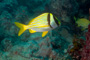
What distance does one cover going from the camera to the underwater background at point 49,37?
12.6ft

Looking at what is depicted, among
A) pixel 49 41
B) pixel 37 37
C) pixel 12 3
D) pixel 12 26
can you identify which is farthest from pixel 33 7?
pixel 49 41

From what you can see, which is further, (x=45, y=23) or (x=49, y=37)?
(x=49, y=37)

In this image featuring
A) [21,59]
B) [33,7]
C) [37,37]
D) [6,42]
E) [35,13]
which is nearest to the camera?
[21,59]

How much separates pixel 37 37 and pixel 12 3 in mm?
4781

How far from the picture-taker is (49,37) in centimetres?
468

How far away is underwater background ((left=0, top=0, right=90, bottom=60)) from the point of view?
384 cm

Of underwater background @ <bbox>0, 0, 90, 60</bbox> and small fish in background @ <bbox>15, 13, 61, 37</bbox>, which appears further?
underwater background @ <bbox>0, 0, 90, 60</bbox>

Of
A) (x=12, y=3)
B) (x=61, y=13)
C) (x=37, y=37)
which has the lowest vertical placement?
(x=37, y=37)

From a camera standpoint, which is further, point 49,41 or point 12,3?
point 12,3

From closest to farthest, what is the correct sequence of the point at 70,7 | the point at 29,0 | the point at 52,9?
the point at 70,7, the point at 52,9, the point at 29,0

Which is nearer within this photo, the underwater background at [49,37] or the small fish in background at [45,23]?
the small fish in background at [45,23]

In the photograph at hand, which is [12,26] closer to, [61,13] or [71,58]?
[61,13]

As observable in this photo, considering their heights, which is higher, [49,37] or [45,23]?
[45,23]

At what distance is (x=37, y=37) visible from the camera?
590cm
